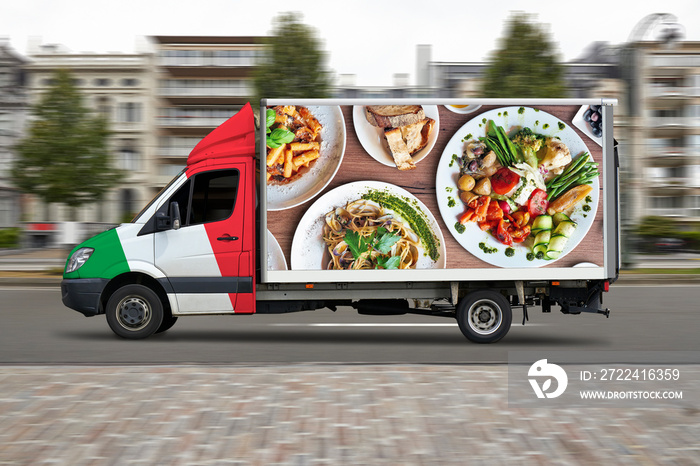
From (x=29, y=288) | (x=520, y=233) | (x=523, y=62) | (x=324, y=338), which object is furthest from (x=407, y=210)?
(x=523, y=62)

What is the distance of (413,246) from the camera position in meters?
8.79

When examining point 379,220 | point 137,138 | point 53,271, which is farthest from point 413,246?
point 137,138

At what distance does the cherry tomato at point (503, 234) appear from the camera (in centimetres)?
882

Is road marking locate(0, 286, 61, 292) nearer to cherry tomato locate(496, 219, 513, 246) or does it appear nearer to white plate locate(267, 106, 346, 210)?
white plate locate(267, 106, 346, 210)

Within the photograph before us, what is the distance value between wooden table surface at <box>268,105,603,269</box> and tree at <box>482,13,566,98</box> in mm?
13877

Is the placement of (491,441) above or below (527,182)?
below

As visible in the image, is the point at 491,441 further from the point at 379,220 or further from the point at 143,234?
the point at 143,234

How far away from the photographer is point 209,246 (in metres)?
8.86

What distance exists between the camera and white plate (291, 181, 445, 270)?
8703 millimetres

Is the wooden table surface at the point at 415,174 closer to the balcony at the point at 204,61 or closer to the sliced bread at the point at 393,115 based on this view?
the sliced bread at the point at 393,115

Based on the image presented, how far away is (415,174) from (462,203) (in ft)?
2.21

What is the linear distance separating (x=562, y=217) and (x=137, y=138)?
44.1 meters

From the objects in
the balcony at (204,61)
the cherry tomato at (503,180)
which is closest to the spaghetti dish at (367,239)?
the cherry tomato at (503,180)

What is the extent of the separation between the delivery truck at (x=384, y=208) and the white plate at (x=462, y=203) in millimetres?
15
